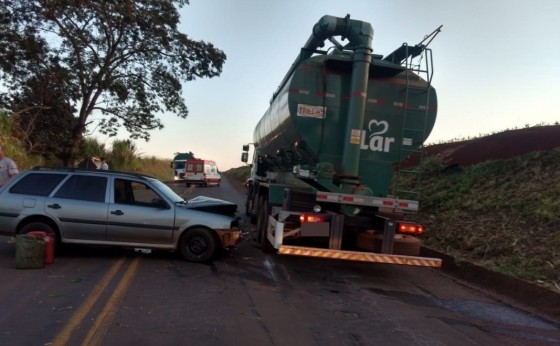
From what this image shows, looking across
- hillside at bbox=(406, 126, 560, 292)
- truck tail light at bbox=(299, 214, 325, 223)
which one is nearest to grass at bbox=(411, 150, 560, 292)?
hillside at bbox=(406, 126, 560, 292)

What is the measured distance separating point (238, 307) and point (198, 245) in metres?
3.02

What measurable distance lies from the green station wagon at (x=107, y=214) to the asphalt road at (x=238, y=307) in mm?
387

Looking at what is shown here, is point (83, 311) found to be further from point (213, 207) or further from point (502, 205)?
point (502, 205)

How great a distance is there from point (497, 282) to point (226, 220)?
4816 mm

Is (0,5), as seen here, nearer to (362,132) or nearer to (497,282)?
(362,132)

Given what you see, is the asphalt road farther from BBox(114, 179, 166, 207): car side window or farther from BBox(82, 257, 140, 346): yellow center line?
BBox(114, 179, 166, 207): car side window

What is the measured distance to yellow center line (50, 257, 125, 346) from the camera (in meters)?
4.88

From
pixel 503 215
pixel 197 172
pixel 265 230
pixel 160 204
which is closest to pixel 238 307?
pixel 160 204

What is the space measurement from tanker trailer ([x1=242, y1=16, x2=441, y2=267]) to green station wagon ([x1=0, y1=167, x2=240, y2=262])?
132 centimetres

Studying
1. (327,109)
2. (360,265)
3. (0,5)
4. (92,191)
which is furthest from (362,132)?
(0,5)

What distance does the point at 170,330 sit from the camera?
5.28 m

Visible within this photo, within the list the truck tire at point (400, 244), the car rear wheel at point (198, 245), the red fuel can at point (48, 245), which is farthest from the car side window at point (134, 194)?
the truck tire at point (400, 244)

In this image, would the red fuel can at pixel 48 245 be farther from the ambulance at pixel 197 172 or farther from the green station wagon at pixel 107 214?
the ambulance at pixel 197 172

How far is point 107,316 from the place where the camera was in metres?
5.64
